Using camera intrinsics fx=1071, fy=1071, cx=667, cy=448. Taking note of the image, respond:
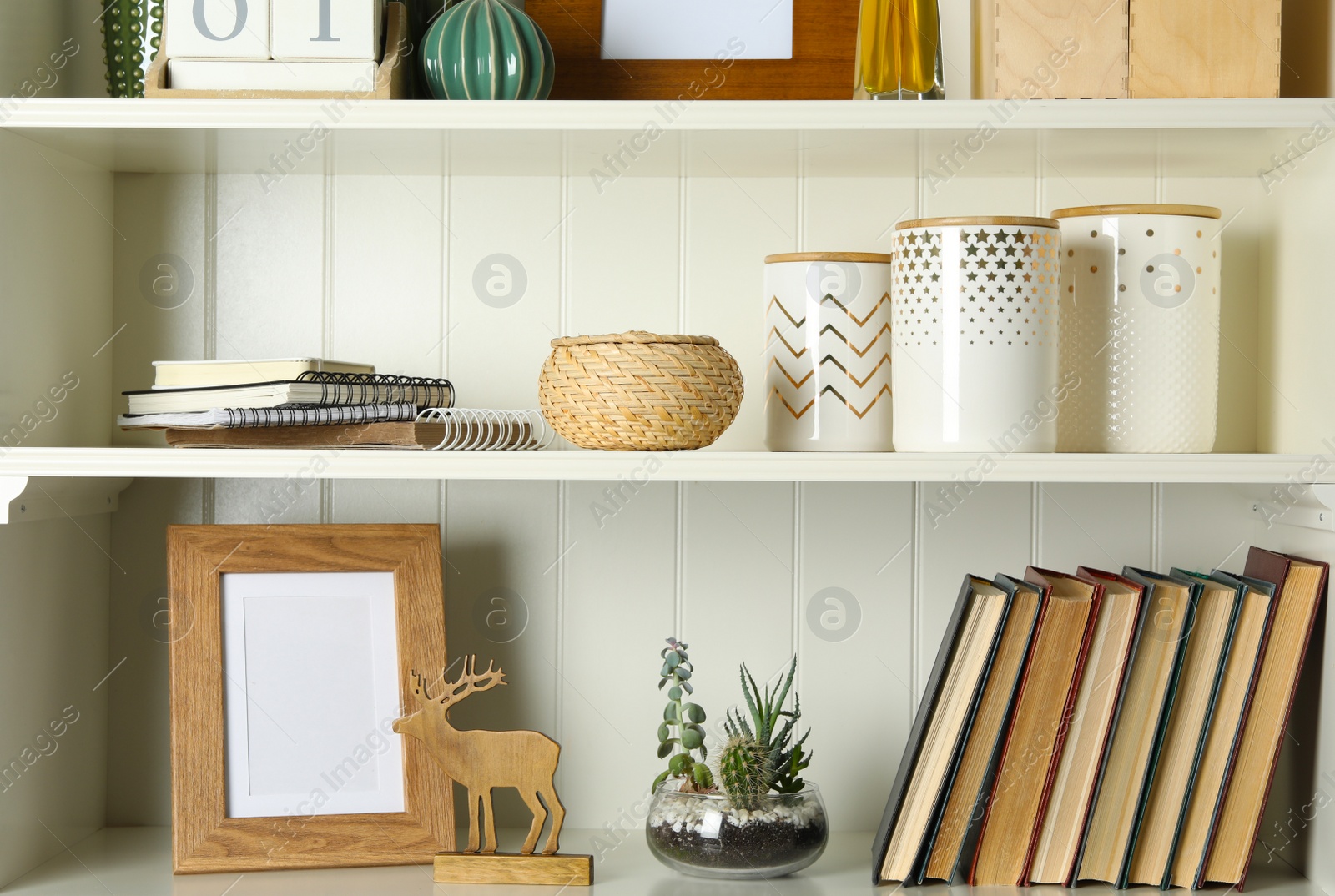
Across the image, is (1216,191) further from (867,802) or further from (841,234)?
(867,802)

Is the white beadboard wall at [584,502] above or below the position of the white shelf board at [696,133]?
below

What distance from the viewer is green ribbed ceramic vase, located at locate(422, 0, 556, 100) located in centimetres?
87

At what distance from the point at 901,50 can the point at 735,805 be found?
2.14ft

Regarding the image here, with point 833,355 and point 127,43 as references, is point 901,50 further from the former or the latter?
point 127,43

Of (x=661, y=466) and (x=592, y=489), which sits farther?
(x=592, y=489)

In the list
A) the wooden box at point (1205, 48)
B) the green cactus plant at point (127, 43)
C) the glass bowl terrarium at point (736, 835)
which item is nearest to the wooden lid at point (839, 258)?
the wooden box at point (1205, 48)

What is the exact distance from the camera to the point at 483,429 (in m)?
0.95

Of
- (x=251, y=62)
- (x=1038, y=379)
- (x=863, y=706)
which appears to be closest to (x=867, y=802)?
(x=863, y=706)

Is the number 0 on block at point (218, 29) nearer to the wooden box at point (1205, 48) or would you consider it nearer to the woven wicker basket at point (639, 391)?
the woven wicker basket at point (639, 391)

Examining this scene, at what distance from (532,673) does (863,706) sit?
33 cm

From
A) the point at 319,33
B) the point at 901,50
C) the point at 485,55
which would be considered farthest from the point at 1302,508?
the point at 319,33

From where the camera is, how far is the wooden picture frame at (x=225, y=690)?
0.93m

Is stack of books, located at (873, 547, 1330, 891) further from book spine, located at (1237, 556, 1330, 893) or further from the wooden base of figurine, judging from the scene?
the wooden base of figurine

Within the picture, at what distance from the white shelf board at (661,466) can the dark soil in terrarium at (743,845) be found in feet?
0.98
